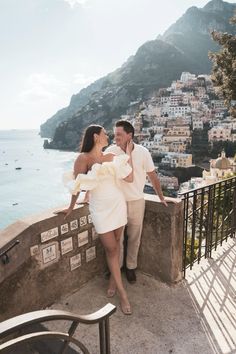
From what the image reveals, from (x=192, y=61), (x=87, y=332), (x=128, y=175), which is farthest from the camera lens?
(x=192, y=61)

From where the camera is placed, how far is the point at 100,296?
317cm

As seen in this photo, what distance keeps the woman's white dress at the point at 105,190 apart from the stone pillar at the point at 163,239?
621 millimetres

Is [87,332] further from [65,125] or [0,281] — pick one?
[65,125]

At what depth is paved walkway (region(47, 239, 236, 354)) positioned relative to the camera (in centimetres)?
249

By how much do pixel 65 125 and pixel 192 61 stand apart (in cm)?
6254

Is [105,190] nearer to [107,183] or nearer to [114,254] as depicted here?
[107,183]

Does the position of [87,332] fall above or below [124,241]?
below

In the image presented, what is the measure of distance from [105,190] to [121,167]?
273mm

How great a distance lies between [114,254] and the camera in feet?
9.56

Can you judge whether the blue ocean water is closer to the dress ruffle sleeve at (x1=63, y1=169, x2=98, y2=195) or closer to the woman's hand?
the woman's hand

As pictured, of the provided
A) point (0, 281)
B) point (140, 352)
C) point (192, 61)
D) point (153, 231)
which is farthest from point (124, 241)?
point (192, 61)

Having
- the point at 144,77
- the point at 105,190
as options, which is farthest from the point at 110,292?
the point at 144,77

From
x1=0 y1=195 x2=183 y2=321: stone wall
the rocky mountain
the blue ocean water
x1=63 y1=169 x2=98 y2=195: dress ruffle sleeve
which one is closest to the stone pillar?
x1=0 y1=195 x2=183 y2=321: stone wall

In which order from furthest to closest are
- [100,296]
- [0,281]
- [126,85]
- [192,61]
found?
1. [192,61]
2. [126,85]
3. [100,296]
4. [0,281]
